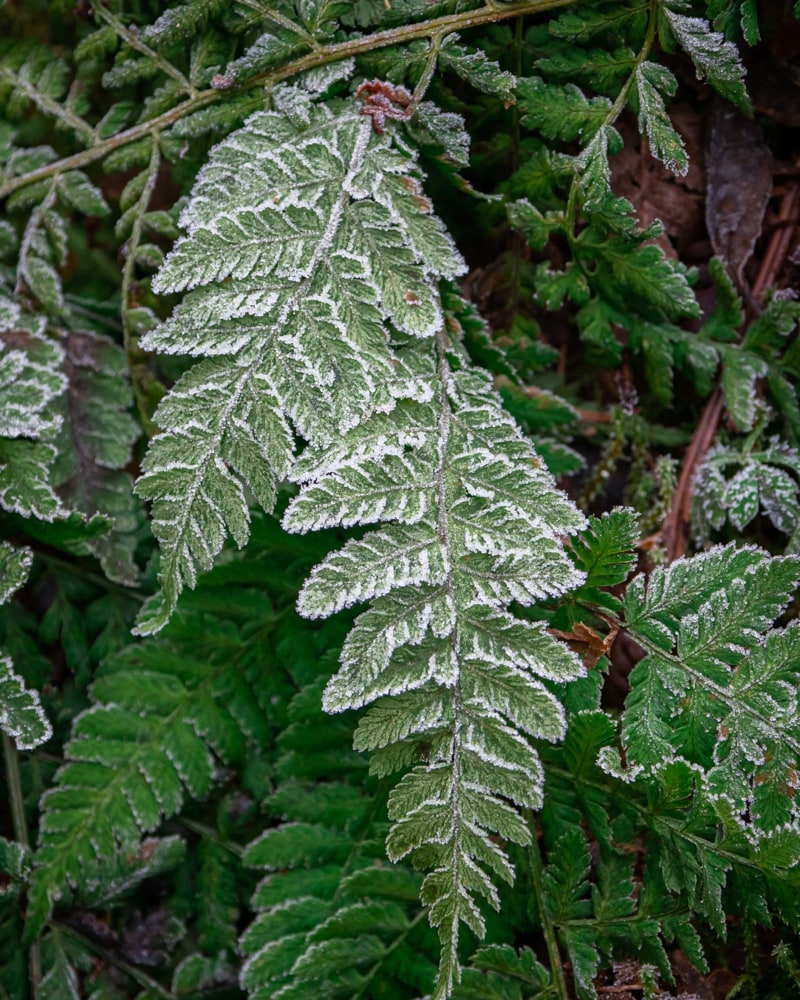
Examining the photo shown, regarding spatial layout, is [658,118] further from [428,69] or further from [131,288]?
[131,288]

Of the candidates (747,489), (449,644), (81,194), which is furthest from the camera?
(81,194)

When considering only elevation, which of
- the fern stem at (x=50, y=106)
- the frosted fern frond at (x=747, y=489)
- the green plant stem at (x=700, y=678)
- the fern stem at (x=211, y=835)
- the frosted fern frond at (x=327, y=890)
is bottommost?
the fern stem at (x=211, y=835)

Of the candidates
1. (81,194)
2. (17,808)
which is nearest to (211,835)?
(17,808)

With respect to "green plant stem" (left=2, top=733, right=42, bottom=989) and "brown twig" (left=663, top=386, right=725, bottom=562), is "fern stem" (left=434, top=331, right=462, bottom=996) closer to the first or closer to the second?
"brown twig" (left=663, top=386, right=725, bottom=562)

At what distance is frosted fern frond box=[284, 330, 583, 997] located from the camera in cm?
138

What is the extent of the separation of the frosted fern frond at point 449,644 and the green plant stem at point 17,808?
127 cm

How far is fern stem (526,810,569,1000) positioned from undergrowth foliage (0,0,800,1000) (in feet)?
0.04

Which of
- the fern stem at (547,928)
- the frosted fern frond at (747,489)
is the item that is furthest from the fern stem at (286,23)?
the fern stem at (547,928)

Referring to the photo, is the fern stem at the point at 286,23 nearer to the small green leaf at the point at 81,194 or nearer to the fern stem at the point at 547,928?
the small green leaf at the point at 81,194

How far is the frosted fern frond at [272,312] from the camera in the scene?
1.50 meters

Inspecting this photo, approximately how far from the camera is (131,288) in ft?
6.52

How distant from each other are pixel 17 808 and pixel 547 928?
1.46 metres

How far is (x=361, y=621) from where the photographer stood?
55.6 inches

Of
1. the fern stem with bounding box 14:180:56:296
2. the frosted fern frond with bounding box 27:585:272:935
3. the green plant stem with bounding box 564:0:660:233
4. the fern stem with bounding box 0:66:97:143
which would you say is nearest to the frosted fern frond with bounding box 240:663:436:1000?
the frosted fern frond with bounding box 27:585:272:935
